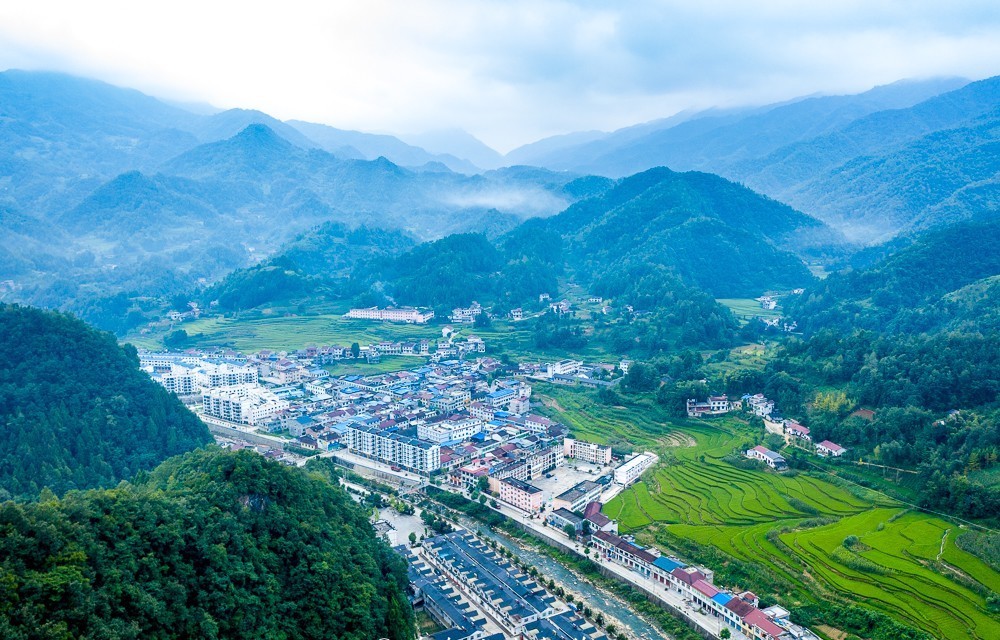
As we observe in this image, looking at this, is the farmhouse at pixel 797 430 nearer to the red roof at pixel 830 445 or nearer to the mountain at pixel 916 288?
the red roof at pixel 830 445

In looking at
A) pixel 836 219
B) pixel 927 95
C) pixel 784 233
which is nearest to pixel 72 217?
pixel 784 233

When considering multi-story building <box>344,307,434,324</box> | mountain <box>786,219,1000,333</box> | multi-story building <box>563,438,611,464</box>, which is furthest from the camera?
multi-story building <box>344,307,434,324</box>

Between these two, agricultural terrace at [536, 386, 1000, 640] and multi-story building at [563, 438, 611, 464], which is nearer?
agricultural terrace at [536, 386, 1000, 640]

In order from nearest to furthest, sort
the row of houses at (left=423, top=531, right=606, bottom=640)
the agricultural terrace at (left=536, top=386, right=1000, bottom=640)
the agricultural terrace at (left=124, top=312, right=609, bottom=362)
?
the row of houses at (left=423, top=531, right=606, bottom=640)
the agricultural terrace at (left=536, top=386, right=1000, bottom=640)
the agricultural terrace at (left=124, top=312, right=609, bottom=362)

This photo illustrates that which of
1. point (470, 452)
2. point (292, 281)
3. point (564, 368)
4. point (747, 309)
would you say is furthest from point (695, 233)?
point (470, 452)

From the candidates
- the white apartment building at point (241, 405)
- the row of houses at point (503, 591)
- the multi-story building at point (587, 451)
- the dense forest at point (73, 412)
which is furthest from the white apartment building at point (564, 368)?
the row of houses at point (503, 591)

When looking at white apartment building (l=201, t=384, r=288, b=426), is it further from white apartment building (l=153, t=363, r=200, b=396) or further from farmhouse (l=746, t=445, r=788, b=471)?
farmhouse (l=746, t=445, r=788, b=471)

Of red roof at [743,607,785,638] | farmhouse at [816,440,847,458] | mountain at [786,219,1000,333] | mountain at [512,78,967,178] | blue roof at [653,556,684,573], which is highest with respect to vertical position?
mountain at [512,78,967,178]

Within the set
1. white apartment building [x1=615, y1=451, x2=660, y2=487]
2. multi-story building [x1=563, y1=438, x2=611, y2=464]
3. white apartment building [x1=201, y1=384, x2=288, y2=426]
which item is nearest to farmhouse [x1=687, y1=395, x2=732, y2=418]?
white apartment building [x1=615, y1=451, x2=660, y2=487]
